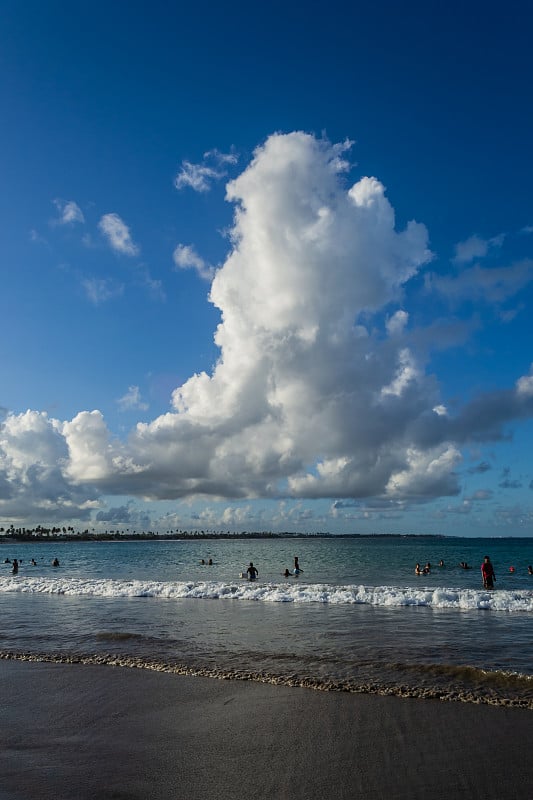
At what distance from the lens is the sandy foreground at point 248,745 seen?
6715 mm

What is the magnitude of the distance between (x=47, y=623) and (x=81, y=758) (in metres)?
13.6

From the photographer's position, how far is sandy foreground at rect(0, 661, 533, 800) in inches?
264

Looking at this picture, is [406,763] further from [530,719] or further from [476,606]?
[476,606]

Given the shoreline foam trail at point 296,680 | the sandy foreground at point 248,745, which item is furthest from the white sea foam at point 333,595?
the sandy foreground at point 248,745

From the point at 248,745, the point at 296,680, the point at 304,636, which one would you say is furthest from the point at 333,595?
the point at 248,745

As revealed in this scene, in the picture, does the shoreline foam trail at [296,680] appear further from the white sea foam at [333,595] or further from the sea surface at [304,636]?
the white sea foam at [333,595]

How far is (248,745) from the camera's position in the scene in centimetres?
805

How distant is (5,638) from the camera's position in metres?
16.8

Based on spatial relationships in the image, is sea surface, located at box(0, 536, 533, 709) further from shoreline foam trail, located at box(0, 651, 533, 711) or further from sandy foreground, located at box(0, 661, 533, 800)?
sandy foreground, located at box(0, 661, 533, 800)

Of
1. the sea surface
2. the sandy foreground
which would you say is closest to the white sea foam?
the sea surface

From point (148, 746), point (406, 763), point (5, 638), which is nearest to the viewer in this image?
point (406, 763)

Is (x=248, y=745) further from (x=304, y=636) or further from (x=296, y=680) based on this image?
(x=304, y=636)

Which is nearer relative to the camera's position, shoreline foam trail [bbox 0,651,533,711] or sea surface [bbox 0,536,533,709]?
shoreline foam trail [bbox 0,651,533,711]

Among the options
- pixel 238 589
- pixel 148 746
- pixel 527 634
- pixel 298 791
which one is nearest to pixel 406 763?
pixel 298 791
